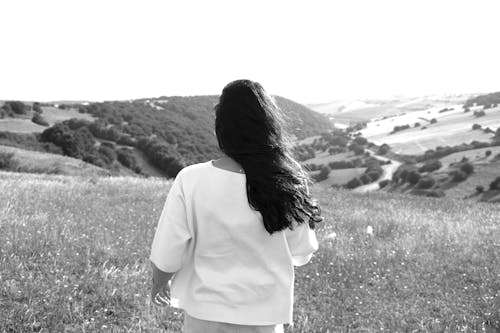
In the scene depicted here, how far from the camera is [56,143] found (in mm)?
104188

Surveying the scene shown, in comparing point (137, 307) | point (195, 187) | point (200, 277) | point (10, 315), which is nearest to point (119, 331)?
point (137, 307)

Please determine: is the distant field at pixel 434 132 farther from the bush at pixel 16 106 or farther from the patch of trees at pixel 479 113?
the bush at pixel 16 106

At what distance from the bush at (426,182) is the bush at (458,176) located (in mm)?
3256

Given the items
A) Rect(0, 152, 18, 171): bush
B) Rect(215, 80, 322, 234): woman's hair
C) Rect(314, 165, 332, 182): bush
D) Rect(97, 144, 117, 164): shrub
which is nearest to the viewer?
Rect(215, 80, 322, 234): woman's hair

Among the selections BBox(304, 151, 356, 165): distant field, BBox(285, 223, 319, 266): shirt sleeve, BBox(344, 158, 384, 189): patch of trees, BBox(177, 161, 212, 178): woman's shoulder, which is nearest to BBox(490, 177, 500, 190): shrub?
BBox(344, 158, 384, 189): patch of trees

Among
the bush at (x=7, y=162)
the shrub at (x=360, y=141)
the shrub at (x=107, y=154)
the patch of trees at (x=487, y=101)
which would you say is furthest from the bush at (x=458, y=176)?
the shrub at (x=107, y=154)

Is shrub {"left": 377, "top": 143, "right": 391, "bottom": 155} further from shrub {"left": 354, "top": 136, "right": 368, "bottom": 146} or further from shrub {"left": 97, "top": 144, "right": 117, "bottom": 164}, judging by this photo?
shrub {"left": 97, "top": 144, "right": 117, "bottom": 164}

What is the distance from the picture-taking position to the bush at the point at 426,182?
246ft

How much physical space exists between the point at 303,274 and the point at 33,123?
115m

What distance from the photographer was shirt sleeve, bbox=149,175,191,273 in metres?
3.05

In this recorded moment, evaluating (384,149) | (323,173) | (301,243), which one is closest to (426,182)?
(323,173)

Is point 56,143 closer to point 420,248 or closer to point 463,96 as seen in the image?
point 420,248

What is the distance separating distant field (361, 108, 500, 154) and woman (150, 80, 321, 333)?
100 metres

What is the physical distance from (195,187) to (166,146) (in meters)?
120
